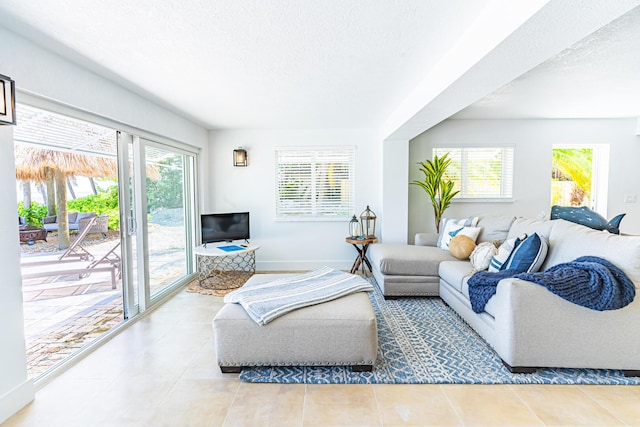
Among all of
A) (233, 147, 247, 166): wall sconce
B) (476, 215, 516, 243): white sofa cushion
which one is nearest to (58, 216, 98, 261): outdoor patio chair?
(233, 147, 247, 166): wall sconce

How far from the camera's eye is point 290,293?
2691 millimetres

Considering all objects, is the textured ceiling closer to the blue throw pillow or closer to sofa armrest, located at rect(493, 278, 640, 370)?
the blue throw pillow

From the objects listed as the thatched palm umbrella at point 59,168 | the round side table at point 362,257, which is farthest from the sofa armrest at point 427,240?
the thatched palm umbrella at point 59,168

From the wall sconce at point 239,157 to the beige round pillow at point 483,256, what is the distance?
11.9ft

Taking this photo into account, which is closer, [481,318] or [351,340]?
[351,340]

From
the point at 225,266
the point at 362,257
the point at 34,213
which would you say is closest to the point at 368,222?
the point at 362,257

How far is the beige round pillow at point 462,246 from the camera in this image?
12.4 feet

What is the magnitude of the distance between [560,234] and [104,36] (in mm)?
3773

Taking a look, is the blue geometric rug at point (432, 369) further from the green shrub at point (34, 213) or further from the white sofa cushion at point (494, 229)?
the green shrub at point (34, 213)

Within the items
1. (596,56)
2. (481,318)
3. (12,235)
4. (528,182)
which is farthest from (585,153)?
(12,235)

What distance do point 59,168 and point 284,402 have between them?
96.5 inches

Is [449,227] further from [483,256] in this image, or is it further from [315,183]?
[315,183]

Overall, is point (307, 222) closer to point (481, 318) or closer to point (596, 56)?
point (481, 318)

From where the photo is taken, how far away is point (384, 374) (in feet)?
7.67
